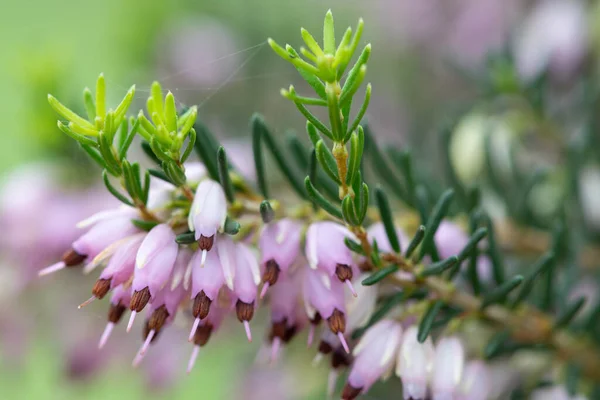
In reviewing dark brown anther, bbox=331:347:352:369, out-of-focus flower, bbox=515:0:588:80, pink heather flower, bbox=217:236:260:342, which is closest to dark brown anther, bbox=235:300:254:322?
pink heather flower, bbox=217:236:260:342

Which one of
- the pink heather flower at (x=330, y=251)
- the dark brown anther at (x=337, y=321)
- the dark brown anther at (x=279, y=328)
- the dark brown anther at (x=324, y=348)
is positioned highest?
the pink heather flower at (x=330, y=251)

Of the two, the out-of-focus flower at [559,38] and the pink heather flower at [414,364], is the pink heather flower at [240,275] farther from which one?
the out-of-focus flower at [559,38]

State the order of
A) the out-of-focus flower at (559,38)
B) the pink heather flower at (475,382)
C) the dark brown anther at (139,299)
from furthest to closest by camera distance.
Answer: the out-of-focus flower at (559,38) < the pink heather flower at (475,382) < the dark brown anther at (139,299)

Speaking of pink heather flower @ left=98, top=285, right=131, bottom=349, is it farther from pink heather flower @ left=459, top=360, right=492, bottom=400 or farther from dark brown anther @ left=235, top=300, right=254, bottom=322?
pink heather flower @ left=459, top=360, right=492, bottom=400

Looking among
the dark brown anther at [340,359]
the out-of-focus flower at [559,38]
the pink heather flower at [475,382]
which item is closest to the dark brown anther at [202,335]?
the dark brown anther at [340,359]

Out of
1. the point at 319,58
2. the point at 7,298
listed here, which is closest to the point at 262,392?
the point at 7,298

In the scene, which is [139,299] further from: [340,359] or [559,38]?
[559,38]
